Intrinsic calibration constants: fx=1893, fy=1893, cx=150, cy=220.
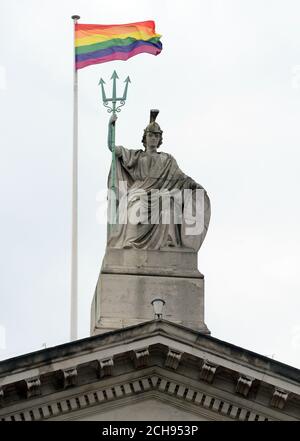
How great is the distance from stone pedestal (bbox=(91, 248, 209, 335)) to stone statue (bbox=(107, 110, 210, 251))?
→ 1.41 ft

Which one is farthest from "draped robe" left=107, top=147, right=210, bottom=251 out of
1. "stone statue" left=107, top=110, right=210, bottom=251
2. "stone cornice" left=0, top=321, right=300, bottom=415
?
"stone cornice" left=0, top=321, right=300, bottom=415

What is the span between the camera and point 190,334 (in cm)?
4469

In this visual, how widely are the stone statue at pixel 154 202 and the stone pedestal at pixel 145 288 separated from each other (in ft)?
1.41

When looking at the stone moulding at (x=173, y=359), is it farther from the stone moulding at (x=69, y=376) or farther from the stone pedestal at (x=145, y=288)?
the stone pedestal at (x=145, y=288)

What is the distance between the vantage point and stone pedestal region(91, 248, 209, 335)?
48.0 meters

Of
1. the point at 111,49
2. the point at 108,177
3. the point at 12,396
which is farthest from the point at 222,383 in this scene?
the point at 111,49

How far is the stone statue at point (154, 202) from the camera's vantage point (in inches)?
1959

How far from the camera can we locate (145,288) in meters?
48.5

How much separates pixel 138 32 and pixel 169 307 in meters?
10.9

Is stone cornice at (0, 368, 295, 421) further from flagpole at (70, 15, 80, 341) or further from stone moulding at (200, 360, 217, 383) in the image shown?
flagpole at (70, 15, 80, 341)

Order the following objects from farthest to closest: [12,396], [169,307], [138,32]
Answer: [138,32] → [169,307] → [12,396]


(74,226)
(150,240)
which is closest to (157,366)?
(150,240)

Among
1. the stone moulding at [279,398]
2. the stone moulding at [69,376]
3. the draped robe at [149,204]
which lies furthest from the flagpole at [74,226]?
the stone moulding at [279,398]
